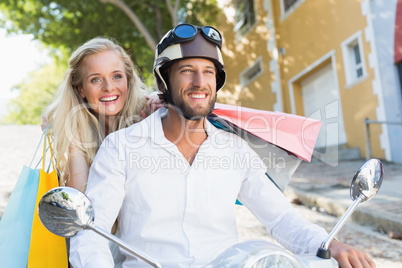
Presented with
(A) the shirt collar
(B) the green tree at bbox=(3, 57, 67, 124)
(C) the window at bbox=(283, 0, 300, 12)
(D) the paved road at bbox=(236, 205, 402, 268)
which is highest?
(B) the green tree at bbox=(3, 57, 67, 124)

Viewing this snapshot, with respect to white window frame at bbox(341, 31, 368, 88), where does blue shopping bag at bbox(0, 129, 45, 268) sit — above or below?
below

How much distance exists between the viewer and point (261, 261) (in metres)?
1.23

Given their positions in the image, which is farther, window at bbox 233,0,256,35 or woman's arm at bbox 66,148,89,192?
window at bbox 233,0,256,35

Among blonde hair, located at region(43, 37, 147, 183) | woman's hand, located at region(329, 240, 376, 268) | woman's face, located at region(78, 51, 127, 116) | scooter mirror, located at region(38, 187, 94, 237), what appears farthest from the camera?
woman's face, located at region(78, 51, 127, 116)

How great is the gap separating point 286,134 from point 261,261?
1.57 metres

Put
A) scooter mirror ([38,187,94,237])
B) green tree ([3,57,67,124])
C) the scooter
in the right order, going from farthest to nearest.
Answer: green tree ([3,57,67,124])
scooter mirror ([38,187,94,237])
the scooter

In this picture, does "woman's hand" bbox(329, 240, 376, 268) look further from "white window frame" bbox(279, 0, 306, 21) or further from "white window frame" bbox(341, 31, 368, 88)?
"white window frame" bbox(279, 0, 306, 21)

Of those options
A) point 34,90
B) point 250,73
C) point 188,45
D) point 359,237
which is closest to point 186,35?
point 188,45

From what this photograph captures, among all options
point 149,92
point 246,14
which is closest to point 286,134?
point 149,92

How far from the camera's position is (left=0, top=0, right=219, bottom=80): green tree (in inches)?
557

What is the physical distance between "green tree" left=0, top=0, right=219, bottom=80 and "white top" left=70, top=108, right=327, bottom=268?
38.5ft

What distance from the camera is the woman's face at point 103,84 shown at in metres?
3.10

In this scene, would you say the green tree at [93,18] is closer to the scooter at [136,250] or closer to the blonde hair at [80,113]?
the blonde hair at [80,113]

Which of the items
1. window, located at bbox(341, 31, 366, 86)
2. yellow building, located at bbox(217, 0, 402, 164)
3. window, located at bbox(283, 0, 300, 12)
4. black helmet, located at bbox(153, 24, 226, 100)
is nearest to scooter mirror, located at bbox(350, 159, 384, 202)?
black helmet, located at bbox(153, 24, 226, 100)
